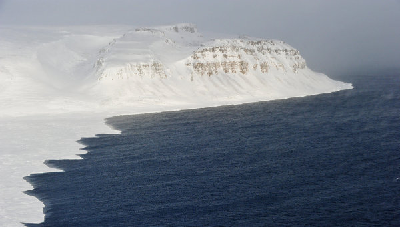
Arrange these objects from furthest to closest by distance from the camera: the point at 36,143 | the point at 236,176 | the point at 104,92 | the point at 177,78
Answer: the point at 177,78 → the point at 104,92 → the point at 36,143 → the point at 236,176

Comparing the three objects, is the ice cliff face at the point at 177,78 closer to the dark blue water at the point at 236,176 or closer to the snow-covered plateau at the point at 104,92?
the snow-covered plateau at the point at 104,92

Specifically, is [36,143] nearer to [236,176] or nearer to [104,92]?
[236,176]

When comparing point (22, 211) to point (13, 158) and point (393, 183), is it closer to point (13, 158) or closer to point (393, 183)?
Answer: point (13, 158)

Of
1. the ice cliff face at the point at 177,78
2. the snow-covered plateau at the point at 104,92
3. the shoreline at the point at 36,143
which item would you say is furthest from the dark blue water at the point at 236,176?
the ice cliff face at the point at 177,78

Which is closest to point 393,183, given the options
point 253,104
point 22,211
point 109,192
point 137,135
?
point 109,192

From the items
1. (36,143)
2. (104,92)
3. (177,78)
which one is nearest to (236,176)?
(36,143)

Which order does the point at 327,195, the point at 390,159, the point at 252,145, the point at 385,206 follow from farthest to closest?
the point at 252,145
the point at 390,159
the point at 327,195
the point at 385,206

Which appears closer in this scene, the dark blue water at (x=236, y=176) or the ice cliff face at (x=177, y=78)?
the dark blue water at (x=236, y=176)

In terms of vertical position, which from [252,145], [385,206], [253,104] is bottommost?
[385,206]
